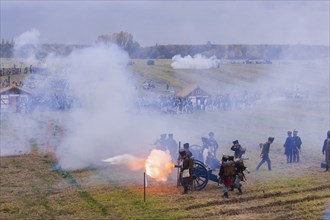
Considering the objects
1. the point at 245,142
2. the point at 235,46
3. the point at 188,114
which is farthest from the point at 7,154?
the point at 235,46

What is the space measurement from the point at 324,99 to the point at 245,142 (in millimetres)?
25296

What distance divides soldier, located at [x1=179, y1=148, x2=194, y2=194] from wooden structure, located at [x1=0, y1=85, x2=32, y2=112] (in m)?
25.3

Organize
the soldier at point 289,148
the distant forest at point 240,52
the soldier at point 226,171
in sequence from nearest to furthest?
the soldier at point 226,171
the soldier at point 289,148
the distant forest at point 240,52

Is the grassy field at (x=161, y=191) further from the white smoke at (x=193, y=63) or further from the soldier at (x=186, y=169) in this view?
the white smoke at (x=193, y=63)

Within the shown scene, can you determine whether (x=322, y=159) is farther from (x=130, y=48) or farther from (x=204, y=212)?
(x=130, y=48)

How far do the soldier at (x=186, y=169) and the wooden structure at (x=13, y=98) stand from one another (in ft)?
83.2

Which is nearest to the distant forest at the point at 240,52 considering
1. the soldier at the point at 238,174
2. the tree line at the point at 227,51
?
the tree line at the point at 227,51

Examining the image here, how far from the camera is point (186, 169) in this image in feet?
48.6

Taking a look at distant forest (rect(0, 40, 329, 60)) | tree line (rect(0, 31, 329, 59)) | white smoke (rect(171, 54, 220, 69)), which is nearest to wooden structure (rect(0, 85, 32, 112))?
tree line (rect(0, 31, 329, 59))

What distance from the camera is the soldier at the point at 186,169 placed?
580 inches

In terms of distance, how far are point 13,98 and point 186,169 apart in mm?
27133

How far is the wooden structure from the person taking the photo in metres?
38.0

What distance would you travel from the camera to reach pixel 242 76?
201 feet

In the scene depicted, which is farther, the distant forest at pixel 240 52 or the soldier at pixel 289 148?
the distant forest at pixel 240 52
